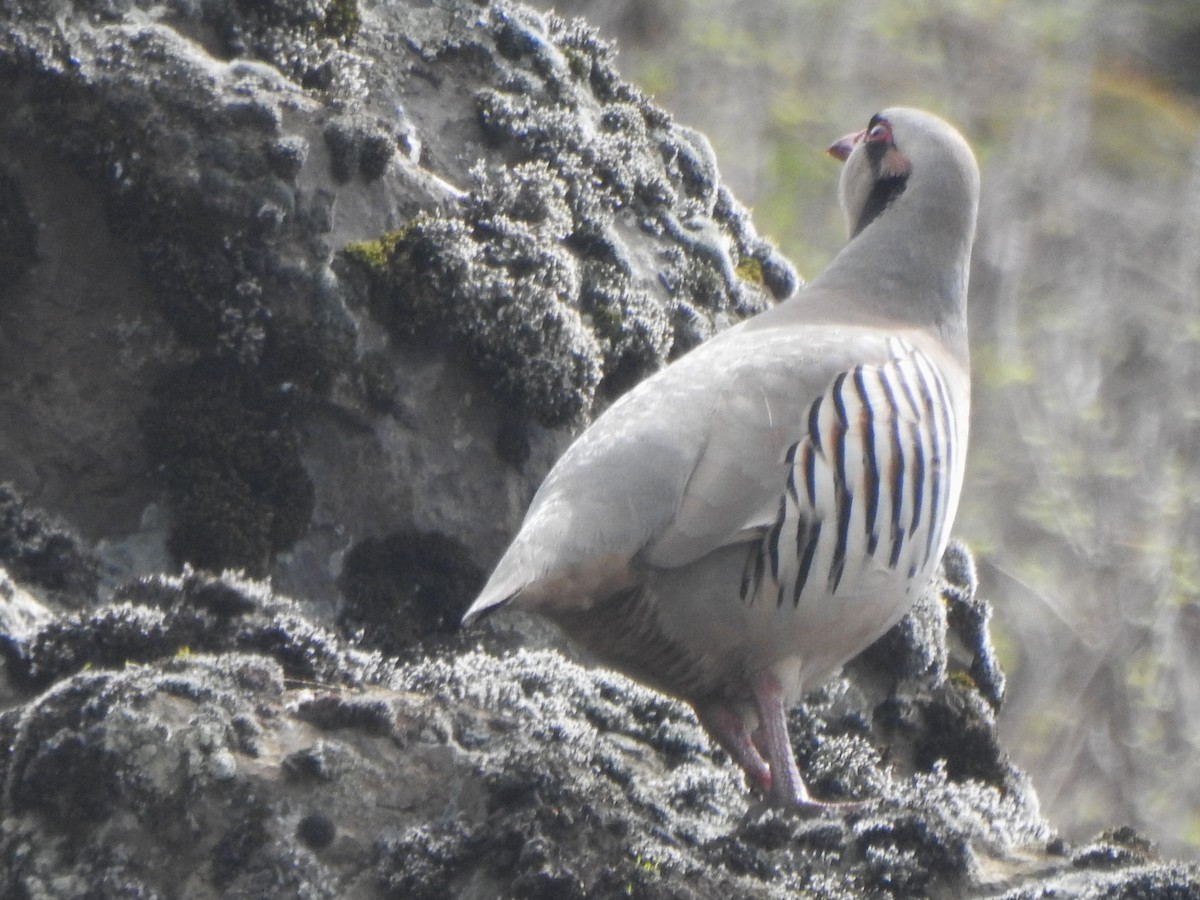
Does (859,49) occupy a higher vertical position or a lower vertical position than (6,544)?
higher

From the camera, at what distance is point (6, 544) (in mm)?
4195

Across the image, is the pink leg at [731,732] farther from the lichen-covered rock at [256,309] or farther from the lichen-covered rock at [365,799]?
the lichen-covered rock at [256,309]

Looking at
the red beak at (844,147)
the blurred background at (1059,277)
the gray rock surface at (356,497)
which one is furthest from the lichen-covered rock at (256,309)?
the blurred background at (1059,277)

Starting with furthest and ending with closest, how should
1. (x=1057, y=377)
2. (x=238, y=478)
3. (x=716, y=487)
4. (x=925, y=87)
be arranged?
(x=925, y=87)
(x=1057, y=377)
(x=238, y=478)
(x=716, y=487)

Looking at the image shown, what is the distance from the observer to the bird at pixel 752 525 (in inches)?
152

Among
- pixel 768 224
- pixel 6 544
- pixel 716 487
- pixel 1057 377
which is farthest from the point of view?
pixel 768 224

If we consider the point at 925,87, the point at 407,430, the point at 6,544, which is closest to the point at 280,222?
the point at 407,430

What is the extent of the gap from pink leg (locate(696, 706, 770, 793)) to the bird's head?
1.63 metres

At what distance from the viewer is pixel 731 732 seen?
4223 mm

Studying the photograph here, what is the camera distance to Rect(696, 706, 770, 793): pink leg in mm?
4172

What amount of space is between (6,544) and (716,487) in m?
1.82

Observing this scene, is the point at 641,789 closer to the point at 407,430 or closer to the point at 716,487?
the point at 716,487

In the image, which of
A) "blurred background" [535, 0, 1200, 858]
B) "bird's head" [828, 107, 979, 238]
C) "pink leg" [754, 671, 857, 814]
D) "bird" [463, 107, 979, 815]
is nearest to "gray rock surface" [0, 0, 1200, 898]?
"pink leg" [754, 671, 857, 814]

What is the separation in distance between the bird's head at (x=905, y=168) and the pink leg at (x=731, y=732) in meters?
1.63
